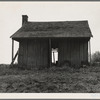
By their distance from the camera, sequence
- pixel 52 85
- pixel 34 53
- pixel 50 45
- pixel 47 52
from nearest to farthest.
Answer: pixel 52 85 < pixel 50 45 < pixel 47 52 < pixel 34 53

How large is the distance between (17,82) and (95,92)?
5.18m

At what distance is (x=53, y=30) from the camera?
24734mm

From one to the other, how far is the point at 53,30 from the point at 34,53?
3.25 meters

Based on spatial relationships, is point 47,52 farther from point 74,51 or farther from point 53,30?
point 74,51

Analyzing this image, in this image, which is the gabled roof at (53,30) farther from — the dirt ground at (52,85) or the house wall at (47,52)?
the dirt ground at (52,85)

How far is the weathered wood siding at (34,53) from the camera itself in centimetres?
2409

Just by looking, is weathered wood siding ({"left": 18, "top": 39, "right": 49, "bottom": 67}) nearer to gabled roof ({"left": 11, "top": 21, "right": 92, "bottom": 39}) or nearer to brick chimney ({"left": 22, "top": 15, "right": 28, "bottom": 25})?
gabled roof ({"left": 11, "top": 21, "right": 92, "bottom": 39})

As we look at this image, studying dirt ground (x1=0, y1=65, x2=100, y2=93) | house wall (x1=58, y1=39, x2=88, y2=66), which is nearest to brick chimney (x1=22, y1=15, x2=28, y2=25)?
house wall (x1=58, y1=39, x2=88, y2=66)

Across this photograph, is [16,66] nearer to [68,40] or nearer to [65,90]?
[68,40]

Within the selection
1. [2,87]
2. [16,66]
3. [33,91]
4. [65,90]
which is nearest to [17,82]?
[2,87]

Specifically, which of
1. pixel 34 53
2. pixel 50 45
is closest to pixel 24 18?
pixel 34 53

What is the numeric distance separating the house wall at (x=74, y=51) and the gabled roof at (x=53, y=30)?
43.4 inches

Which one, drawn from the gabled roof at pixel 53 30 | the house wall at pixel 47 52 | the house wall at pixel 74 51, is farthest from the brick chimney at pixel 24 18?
the house wall at pixel 74 51

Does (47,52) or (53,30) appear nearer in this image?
(47,52)
